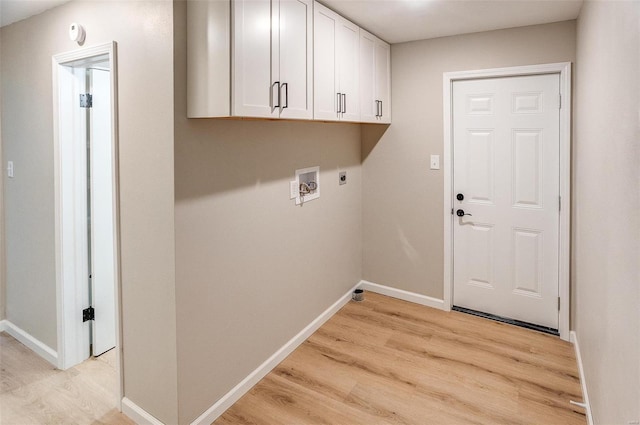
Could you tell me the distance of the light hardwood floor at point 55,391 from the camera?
2.19m

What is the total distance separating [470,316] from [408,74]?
2.13m

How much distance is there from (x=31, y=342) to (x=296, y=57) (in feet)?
8.90

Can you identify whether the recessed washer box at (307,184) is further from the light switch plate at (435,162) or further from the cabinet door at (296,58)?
the light switch plate at (435,162)

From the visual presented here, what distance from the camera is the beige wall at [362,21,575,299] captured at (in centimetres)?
315

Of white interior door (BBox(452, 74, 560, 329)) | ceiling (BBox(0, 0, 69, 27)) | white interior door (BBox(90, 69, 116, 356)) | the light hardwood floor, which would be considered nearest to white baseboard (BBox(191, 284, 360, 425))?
the light hardwood floor

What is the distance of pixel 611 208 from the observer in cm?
150

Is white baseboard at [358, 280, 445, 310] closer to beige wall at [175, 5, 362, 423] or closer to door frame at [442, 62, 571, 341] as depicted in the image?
beige wall at [175, 5, 362, 423]

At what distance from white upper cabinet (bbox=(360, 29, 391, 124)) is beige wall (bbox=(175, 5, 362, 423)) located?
33 cm

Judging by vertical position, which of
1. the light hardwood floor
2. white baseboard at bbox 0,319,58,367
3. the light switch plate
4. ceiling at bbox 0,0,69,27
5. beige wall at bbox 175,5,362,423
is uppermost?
ceiling at bbox 0,0,69,27

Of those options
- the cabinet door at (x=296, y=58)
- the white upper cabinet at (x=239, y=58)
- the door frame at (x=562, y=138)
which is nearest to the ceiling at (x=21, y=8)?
the white upper cabinet at (x=239, y=58)

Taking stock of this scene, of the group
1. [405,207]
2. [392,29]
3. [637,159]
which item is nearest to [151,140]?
[637,159]

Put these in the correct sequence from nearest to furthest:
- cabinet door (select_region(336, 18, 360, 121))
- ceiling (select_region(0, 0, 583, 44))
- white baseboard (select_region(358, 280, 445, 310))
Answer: ceiling (select_region(0, 0, 583, 44)) < cabinet door (select_region(336, 18, 360, 121)) < white baseboard (select_region(358, 280, 445, 310))

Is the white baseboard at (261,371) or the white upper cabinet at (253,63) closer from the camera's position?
the white upper cabinet at (253,63)

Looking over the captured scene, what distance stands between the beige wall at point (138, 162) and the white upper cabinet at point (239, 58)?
0.12 metres
